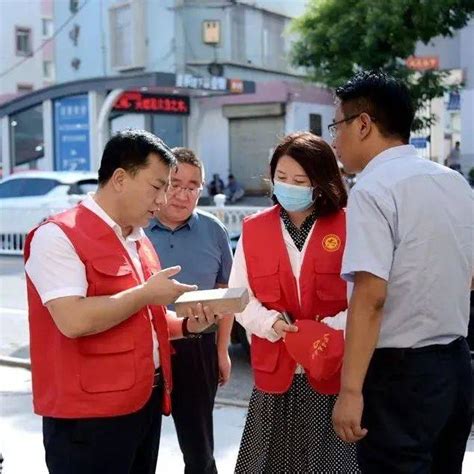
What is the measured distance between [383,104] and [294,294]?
3.02 ft

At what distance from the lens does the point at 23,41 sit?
3831 centimetres

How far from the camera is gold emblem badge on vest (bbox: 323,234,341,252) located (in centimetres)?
329

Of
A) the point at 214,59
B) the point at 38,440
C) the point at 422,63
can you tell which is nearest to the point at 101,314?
the point at 38,440

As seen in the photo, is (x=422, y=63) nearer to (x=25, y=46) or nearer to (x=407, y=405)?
(x=407, y=405)

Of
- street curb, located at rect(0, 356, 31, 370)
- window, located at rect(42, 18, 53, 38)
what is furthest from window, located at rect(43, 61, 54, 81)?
street curb, located at rect(0, 356, 31, 370)

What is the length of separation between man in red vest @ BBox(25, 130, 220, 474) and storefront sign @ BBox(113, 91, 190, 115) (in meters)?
16.5

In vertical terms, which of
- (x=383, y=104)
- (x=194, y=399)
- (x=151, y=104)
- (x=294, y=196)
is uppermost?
(x=151, y=104)

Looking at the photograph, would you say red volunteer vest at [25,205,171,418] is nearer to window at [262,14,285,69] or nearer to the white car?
the white car

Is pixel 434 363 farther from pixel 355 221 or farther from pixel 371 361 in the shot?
pixel 355 221

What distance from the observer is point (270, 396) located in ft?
11.0

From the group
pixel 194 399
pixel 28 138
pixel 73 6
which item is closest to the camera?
pixel 194 399

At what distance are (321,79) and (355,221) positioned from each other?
11.8m

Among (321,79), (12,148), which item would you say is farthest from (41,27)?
(321,79)

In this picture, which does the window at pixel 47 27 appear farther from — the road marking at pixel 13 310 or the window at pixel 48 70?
the road marking at pixel 13 310
